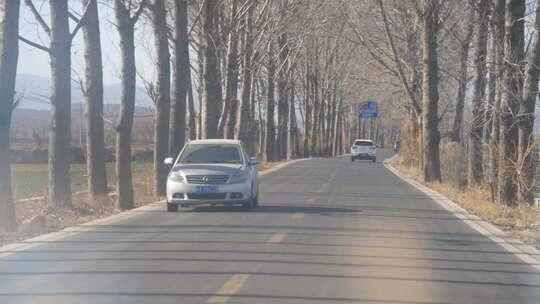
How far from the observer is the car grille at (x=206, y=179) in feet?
62.9

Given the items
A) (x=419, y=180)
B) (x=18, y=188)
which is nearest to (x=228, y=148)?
(x=18, y=188)

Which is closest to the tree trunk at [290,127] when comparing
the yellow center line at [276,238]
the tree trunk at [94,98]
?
the tree trunk at [94,98]

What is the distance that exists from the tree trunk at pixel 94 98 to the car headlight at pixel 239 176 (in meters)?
5.39

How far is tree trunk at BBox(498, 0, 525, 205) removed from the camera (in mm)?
21828

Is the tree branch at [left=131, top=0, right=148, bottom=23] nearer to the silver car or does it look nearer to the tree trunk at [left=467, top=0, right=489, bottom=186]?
the silver car

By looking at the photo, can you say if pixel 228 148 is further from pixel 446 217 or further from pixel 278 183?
pixel 278 183

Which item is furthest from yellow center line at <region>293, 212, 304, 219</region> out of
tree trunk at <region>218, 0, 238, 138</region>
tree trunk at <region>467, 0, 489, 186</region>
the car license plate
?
tree trunk at <region>218, 0, 238, 138</region>

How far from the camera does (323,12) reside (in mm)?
51531

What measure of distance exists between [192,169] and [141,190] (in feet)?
35.2

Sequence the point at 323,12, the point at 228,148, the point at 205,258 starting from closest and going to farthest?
the point at 205,258 → the point at 228,148 → the point at 323,12

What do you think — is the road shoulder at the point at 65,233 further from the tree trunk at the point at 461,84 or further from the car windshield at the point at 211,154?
the tree trunk at the point at 461,84

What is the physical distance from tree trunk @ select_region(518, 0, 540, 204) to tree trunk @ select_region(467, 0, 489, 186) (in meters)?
4.27

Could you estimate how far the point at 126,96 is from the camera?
894 inches

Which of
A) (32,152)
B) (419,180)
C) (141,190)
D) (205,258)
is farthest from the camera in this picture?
(32,152)
